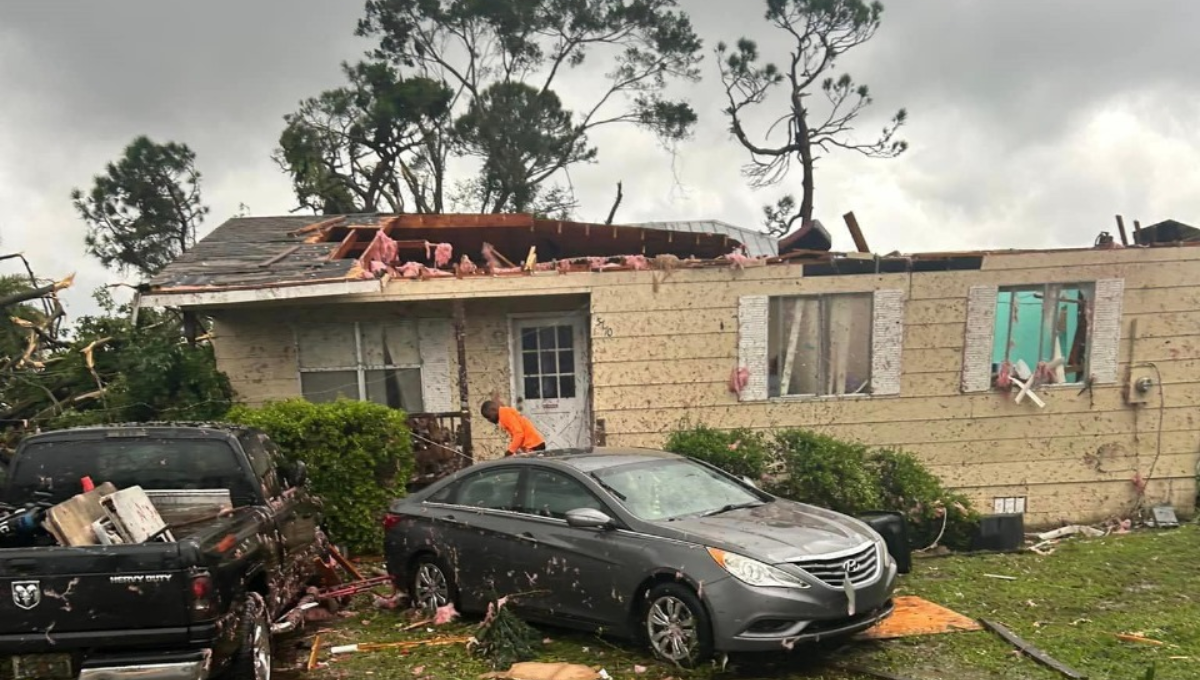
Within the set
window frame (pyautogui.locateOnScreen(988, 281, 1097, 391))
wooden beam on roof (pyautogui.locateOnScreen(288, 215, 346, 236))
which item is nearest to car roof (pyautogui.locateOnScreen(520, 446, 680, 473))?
window frame (pyautogui.locateOnScreen(988, 281, 1097, 391))

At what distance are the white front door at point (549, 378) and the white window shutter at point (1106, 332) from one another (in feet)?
21.5

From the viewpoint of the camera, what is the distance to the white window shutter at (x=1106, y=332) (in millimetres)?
10398

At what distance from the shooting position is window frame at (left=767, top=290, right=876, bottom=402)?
10.5 m

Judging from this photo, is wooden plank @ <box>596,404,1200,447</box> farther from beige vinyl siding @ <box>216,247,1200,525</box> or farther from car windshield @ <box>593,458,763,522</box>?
car windshield @ <box>593,458,763,522</box>

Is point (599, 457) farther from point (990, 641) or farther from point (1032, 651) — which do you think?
point (1032, 651)

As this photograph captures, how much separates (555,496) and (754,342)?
16.0ft

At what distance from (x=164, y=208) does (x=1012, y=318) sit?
26.9 m

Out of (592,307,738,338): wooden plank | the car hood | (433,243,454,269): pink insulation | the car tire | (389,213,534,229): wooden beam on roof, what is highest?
(389,213,534,229): wooden beam on roof

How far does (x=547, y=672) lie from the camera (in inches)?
216

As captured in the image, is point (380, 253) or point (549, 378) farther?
point (549, 378)

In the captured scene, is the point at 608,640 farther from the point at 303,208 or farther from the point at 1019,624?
the point at 303,208

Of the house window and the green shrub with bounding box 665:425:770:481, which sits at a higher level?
the house window

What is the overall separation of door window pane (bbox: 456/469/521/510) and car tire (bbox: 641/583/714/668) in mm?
1514

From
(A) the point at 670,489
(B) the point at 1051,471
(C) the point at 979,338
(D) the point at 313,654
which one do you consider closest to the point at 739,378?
(C) the point at 979,338
